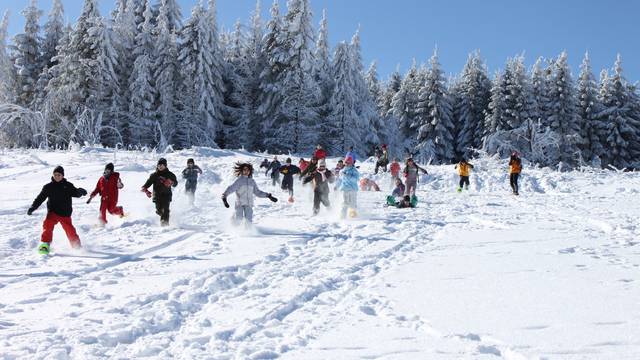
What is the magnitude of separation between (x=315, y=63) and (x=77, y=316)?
3859cm

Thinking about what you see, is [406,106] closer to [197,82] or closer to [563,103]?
[563,103]

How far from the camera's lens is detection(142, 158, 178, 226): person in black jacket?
1110cm

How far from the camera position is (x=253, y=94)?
1757 inches

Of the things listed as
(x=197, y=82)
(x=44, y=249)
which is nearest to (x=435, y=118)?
(x=197, y=82)

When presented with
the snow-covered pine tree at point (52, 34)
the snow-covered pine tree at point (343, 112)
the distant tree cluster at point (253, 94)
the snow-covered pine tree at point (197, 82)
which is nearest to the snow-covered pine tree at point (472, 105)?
the distant tree cluster at point (253, 94)

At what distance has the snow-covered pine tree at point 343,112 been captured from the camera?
42438 millimetres

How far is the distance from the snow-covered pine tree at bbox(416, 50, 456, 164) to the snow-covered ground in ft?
121

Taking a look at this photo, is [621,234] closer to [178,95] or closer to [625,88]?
[178,95]

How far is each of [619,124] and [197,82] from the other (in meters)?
37.5

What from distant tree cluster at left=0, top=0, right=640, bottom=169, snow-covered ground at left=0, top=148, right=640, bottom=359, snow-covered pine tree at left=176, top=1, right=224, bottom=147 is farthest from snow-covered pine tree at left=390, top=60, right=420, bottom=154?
Result: snow-covered ground at left=0, top=148, right=640, bottom=359

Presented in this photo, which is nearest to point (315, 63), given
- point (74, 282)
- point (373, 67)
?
point (373, 67)

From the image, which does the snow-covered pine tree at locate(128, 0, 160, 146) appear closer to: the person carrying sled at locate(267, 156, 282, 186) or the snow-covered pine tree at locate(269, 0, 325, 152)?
the snow-covered pine tree at locate(269, 0, 325, 152)

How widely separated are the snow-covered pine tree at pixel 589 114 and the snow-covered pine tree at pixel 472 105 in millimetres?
8890

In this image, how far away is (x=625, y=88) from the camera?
47.6m
